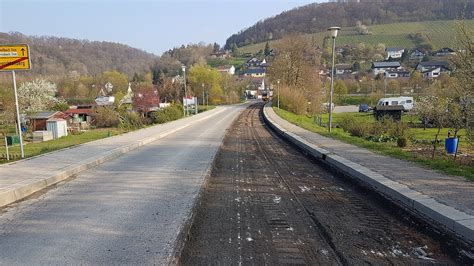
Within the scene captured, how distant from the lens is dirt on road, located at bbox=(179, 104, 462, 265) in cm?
405

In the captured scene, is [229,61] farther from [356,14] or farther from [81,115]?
[81,115]

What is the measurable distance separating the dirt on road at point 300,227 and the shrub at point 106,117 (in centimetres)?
3765

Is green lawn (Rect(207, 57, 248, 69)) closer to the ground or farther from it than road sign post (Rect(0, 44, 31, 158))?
farther from it

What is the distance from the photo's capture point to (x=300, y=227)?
4.95m

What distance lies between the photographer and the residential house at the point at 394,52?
430 feet

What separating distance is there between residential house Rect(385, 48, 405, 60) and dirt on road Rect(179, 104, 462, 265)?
13859 centimetres

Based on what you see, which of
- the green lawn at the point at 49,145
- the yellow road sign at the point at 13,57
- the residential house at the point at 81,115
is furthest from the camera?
the residential house at the point at 81,115

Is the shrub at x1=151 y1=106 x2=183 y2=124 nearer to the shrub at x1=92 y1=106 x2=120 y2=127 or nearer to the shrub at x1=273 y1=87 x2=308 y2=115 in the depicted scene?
the shrub at x1=92 y1=106 x2=120 y2=127

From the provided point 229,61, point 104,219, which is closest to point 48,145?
point 104,219

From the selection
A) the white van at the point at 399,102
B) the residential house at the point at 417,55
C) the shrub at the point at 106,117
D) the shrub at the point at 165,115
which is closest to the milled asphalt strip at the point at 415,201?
the shrub at the point at 165,115

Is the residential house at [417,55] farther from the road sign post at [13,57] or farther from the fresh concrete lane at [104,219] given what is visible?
the road sign post at [13,57]

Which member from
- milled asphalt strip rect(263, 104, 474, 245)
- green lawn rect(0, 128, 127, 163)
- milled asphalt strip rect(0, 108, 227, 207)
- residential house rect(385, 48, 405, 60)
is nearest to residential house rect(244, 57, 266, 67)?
residential house rect(385, 48, 405, 60)

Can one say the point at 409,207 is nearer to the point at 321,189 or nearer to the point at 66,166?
the point at 321,189

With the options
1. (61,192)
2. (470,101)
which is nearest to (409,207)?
(470,101)
